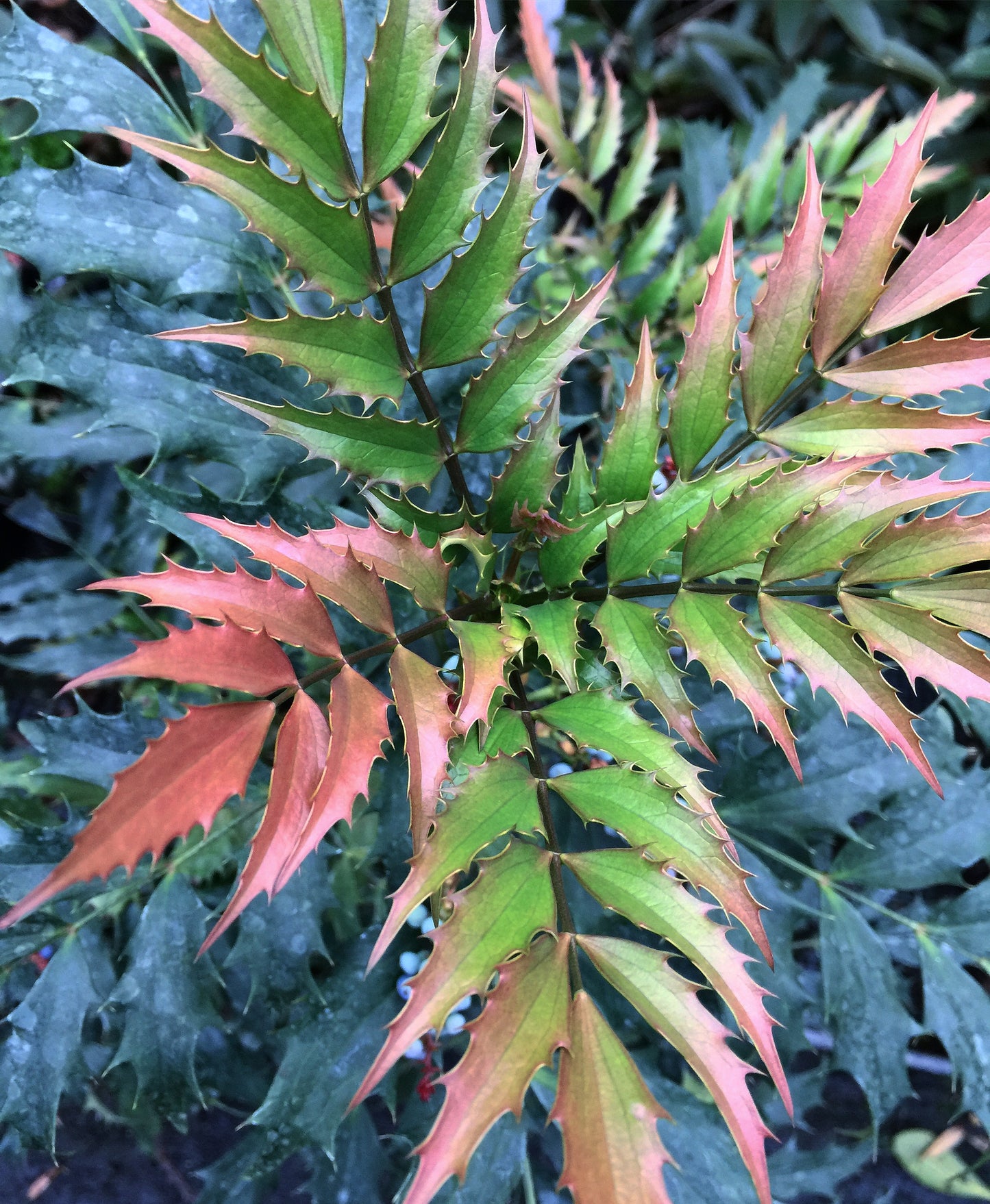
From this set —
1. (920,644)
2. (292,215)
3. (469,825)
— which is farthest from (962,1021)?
(292,215)

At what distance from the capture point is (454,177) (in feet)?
1.39

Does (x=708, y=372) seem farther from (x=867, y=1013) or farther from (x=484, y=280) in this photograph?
(x=867, y=1013)

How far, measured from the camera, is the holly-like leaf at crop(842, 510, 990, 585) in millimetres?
428

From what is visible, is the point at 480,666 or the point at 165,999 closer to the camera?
the point at 480,666

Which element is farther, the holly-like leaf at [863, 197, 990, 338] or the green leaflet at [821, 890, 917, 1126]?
the green leaflet at [821, 890, 917, 1126]

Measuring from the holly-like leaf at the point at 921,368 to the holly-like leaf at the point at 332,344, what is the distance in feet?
0.86

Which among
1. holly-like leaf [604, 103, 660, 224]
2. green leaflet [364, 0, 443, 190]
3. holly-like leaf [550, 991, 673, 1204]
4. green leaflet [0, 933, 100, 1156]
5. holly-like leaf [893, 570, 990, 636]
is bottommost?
green leaflet [0, 933, 100, 1156]

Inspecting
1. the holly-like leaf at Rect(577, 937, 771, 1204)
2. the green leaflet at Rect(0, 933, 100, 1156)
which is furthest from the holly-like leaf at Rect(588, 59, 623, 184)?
the green leaflet at Rect(0, 933, 100, 1156)

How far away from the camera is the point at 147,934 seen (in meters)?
0.67

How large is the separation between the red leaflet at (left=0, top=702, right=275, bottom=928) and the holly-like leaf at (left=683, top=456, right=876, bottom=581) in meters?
0.26

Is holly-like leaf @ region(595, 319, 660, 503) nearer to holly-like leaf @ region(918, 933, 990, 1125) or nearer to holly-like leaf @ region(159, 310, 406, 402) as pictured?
holly-like leaf @ region(159, 310, 406, 402)

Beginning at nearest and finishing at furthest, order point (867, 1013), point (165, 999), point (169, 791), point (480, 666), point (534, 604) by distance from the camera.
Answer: point (169, 791) → point (480, 666) → point (534, 604) → point (165, 999) → point (867, 1013)

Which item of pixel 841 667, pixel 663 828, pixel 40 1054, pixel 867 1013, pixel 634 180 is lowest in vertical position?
pixel 40 1054

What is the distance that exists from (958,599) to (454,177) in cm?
35
